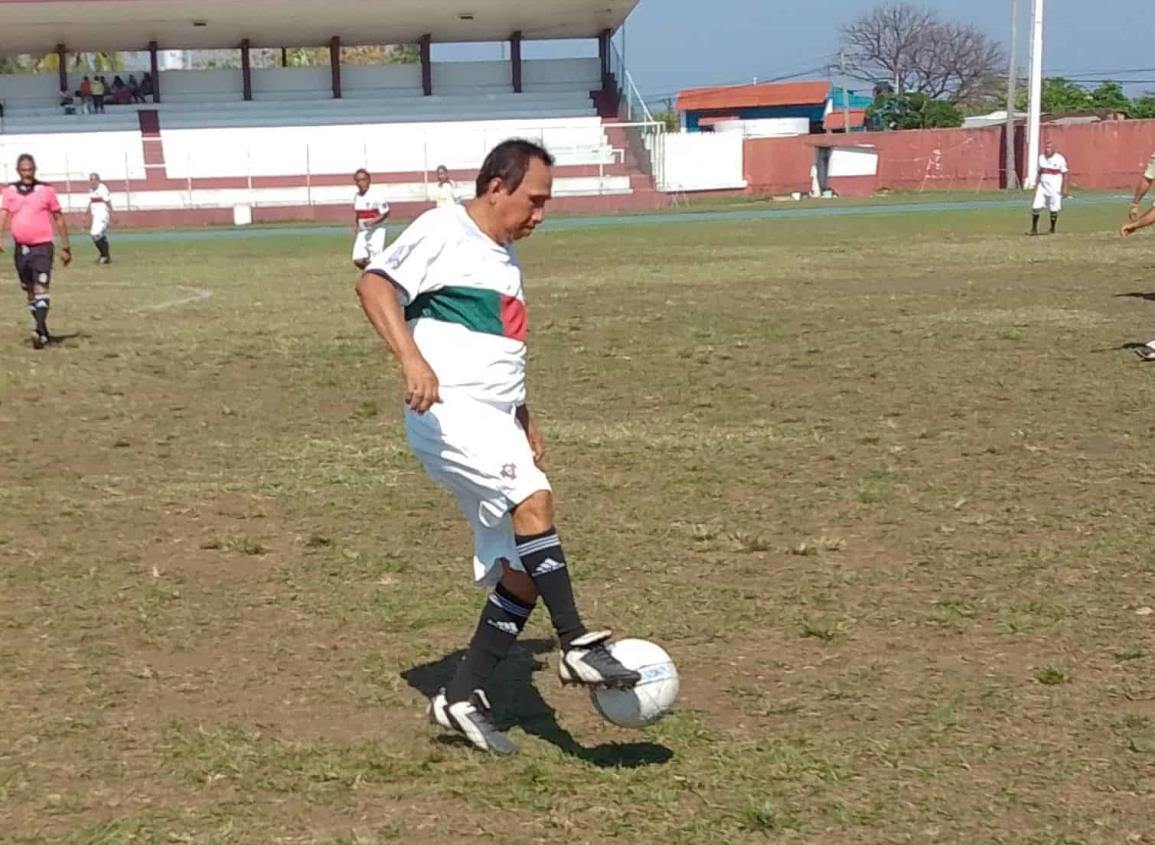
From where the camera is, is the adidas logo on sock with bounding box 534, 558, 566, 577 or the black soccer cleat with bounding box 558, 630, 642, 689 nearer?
the black soccer cleat with bounding box 558, 630, 642, 689

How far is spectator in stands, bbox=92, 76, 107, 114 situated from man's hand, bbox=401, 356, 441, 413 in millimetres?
61152

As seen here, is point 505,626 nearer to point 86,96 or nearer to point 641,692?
point 641,692

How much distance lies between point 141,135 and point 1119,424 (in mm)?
54790

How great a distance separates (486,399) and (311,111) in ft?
194

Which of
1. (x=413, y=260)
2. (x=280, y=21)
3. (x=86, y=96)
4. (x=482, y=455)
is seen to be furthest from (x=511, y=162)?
(x=86, y=96)

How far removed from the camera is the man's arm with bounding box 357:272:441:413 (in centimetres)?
470

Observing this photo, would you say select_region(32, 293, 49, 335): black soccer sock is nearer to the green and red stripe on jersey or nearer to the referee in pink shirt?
the referee in pink shirt

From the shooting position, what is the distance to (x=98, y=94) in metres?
62.4

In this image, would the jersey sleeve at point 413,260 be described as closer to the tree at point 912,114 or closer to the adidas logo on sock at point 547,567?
the adidas logo on sock at point 547,567

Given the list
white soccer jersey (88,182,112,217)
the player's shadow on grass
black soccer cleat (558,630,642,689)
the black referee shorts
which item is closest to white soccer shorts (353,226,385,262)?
the black referee shorts

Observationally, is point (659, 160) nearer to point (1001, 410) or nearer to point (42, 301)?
point (42, 301)

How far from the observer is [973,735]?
16.9 ft

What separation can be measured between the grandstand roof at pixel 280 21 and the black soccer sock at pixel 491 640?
5805cm

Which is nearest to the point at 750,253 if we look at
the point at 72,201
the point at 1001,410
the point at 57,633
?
the point at 1001,410
